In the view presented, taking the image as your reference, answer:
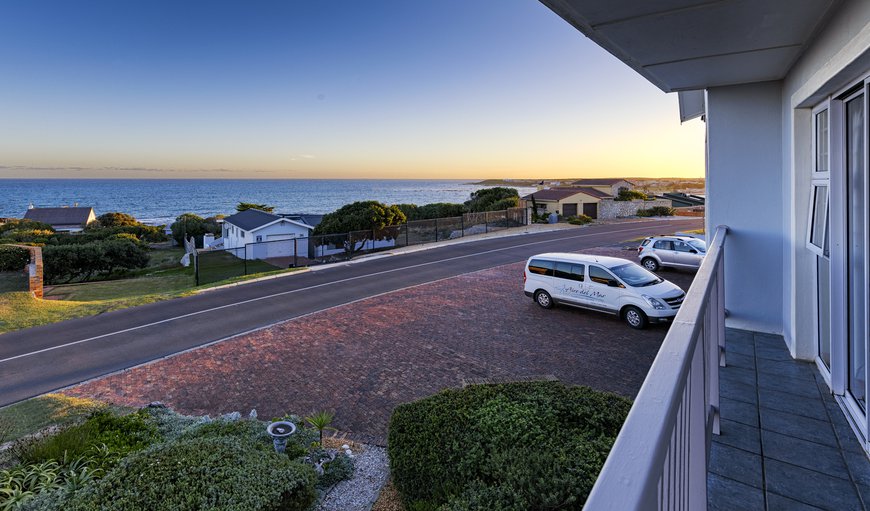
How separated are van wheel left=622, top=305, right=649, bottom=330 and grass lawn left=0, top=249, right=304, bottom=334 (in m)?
15.9

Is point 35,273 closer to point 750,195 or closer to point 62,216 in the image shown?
point 750,195

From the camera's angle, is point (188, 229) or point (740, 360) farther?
point (188, 229)

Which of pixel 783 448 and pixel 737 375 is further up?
pixel 737 375

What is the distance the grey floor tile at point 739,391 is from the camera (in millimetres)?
3898

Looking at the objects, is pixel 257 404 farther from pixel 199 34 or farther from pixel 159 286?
pixel 199 34

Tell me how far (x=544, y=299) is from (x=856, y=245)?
10625mm

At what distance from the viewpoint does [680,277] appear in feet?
57.1

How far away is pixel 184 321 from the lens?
14109 mm

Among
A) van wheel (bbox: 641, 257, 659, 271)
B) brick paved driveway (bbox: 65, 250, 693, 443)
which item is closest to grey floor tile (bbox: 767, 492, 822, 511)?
brick paved driveway (bbox: 65, 250, 693, 443)

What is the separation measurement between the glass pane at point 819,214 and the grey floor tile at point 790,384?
50.2 inches

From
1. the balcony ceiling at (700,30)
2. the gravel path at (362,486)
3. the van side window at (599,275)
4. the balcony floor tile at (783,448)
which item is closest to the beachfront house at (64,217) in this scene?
the van side window at (599,275)

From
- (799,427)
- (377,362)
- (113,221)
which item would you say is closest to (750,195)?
(799,427)

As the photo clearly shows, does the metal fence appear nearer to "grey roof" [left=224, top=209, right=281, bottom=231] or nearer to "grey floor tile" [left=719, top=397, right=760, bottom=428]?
"grey roof" [left=224, top=209, right=281, bottom=231]

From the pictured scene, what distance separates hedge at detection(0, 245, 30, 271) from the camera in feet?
60.5
